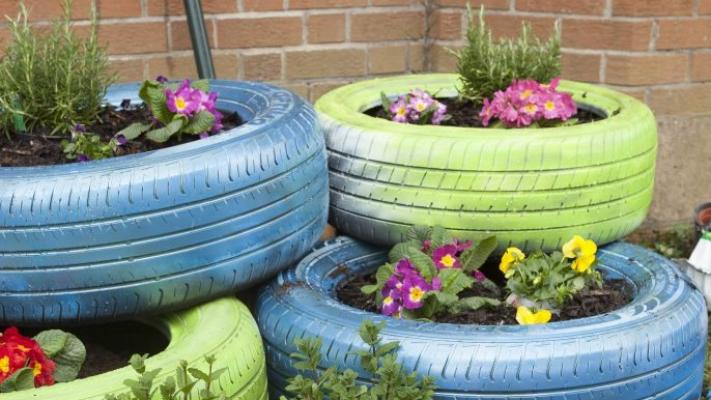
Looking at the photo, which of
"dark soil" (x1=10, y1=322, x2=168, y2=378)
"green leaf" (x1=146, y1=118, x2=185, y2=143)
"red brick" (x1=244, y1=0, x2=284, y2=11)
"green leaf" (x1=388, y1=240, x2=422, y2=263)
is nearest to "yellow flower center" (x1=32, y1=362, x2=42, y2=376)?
"dark soil" (x1=10, y1=322, x2=168, y2=378)

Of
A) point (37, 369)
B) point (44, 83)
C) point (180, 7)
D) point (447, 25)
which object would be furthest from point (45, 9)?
point (37, 369)

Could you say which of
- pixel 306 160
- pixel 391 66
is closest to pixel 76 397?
pixel 306 160

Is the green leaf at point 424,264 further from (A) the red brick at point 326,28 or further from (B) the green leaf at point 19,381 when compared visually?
(A) the red brick at point 326,28

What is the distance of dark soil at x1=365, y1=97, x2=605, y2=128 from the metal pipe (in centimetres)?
60

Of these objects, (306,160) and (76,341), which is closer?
(76,341)

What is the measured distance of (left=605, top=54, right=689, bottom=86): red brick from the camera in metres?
3.68

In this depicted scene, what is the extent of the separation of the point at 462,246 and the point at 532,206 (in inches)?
8.5

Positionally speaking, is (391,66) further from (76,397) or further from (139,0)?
(76,397)

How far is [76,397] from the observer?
1878 mm

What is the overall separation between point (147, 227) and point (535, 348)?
89 centimetres

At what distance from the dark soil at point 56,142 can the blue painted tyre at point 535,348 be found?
0.50 metres

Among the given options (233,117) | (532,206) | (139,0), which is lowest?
(532,206)

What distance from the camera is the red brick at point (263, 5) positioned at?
146 inches

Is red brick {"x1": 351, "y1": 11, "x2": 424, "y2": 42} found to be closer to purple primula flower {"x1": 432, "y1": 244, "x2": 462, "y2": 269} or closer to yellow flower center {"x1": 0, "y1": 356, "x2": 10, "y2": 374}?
purple primula flower {"x1": 432, "y1": 244, "x2": 462, "y2": 269}
